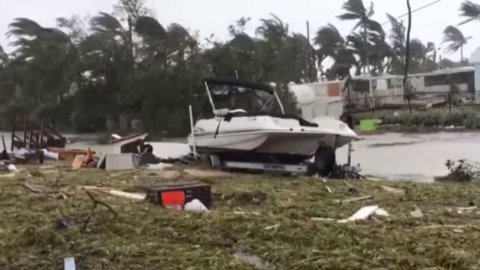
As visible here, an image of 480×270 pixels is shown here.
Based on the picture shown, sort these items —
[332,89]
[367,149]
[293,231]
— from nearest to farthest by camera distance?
1. [293,231]
2. [367,149]
3. [332,89]

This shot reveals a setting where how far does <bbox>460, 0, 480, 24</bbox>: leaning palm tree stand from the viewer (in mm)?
70000

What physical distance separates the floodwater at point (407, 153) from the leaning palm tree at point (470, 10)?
43626mm

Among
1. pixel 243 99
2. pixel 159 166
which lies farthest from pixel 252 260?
pixel 243 99

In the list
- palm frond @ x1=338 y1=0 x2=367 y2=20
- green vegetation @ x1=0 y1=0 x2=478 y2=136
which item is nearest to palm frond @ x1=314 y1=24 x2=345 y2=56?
palm frond @ x1=338 y1=0 x2=367 y2=20

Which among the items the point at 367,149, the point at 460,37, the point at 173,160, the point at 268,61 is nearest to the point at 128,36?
the point at 268,61

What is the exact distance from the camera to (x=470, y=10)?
70.4 metres

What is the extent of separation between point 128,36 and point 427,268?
42343 mm

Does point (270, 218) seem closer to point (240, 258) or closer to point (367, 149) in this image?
point (240, 258)

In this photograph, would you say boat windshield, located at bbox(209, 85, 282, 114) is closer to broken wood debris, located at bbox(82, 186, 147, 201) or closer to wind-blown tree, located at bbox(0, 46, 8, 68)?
broken wood debris, located at bbox(82, 186, 147, 201)

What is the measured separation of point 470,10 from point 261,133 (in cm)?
6254

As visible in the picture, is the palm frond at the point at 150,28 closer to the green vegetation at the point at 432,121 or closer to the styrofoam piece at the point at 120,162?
the green vegetation at the point at 432,121

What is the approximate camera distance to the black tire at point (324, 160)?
13.3m

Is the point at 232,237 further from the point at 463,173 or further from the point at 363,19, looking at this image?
the point at 363,19

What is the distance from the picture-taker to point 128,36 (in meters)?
45.5
